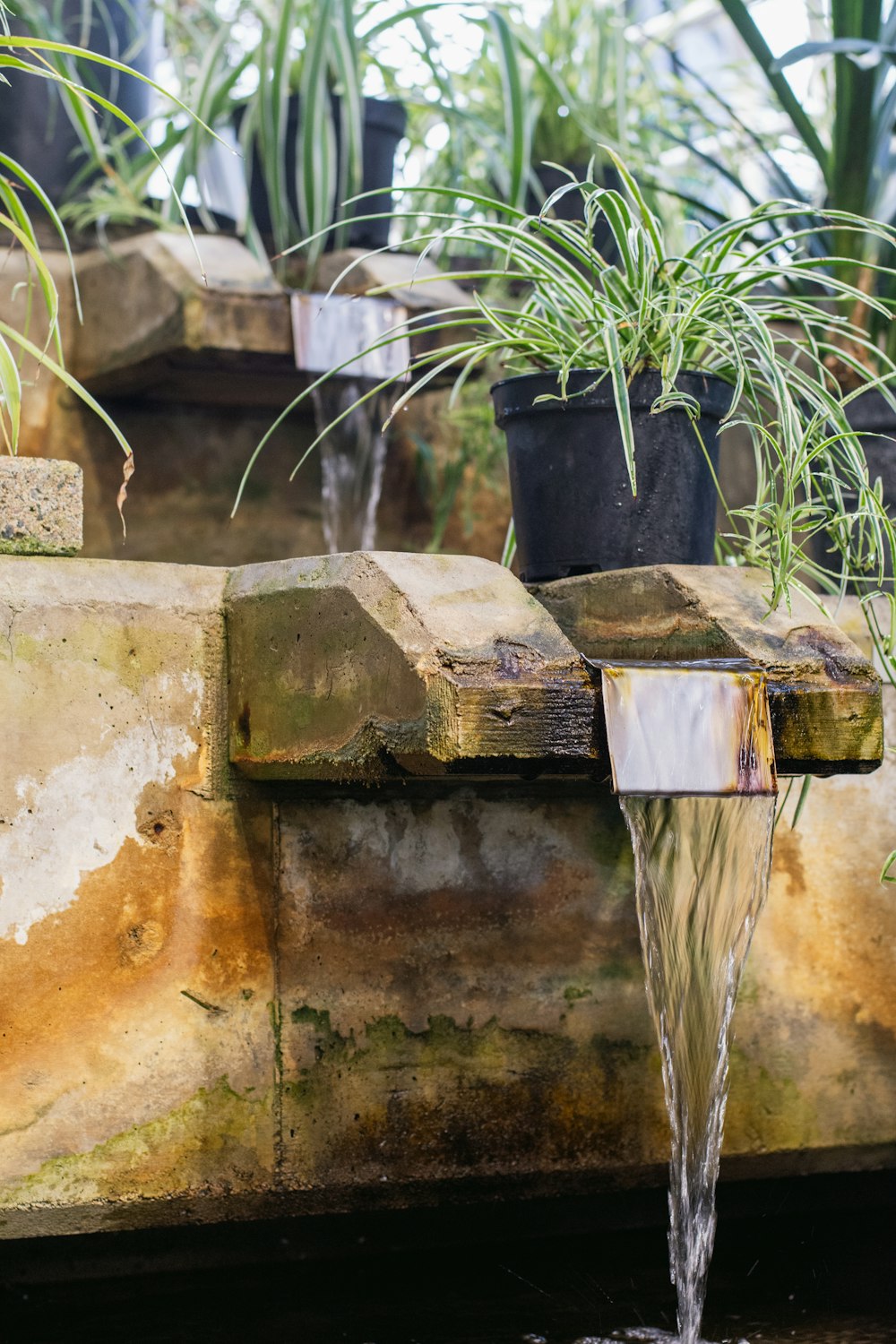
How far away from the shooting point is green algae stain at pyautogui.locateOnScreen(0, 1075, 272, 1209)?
1.78 m

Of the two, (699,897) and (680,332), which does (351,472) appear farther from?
(699,897)

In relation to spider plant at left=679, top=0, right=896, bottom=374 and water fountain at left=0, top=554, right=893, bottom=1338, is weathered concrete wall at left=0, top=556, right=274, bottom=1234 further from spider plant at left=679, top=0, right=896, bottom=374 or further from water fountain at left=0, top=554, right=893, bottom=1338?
spider plant at left=679, top=0, right=896, bottom=374

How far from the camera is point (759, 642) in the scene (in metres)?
1.75

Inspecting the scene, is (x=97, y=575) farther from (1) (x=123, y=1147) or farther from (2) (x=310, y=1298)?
(2) (x=310, y=1298)

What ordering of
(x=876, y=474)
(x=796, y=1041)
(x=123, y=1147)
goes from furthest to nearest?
1. (x=876, y=474)
2. (x=796, y=1041)
3. (x=123, y=1147)

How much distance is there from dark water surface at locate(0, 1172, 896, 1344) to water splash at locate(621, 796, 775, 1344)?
119 mm

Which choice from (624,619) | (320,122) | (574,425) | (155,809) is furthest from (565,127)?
(155,809)

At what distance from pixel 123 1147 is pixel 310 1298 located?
1.29 ft

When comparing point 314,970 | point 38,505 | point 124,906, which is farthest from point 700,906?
point 38,505

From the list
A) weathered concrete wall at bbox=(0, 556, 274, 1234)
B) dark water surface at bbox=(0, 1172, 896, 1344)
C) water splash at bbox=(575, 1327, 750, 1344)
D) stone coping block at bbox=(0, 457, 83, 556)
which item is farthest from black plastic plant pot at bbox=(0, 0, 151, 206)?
water splash at bbox=(575, 1327, 750, 1344)

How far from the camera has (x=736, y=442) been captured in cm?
340

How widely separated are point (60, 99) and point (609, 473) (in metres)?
2.09

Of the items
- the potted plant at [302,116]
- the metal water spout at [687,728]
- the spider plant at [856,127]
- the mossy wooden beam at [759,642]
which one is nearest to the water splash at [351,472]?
the potted plant at [302,116]

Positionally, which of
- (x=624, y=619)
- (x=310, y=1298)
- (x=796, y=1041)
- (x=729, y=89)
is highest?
(x=729, y=89)
